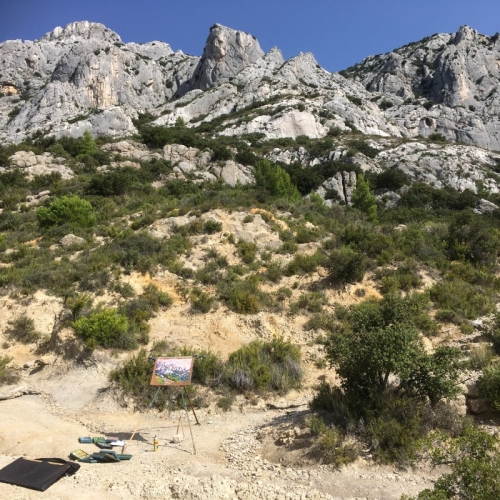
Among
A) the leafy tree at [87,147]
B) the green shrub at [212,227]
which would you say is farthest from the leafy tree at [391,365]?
the leafy tree at [87,147]

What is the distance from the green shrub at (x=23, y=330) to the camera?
11414 mm

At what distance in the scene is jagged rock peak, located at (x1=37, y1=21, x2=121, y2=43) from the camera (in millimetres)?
94125

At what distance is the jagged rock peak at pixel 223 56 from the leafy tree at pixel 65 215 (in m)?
66.8

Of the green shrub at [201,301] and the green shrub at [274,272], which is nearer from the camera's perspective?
the green shrub at [201,301]

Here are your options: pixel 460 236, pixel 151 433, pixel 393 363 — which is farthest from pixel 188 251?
pixel 460 236

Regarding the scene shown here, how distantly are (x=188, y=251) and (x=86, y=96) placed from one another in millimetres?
62344

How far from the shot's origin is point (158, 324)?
37.9 ft

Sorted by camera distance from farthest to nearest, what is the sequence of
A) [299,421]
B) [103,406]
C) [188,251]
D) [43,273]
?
[188,251]
[43,273]
[103,406]
[299,421]

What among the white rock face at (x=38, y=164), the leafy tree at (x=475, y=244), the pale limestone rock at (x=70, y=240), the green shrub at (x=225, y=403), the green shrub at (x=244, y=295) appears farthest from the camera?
the white rock face at (x=38, y=164)

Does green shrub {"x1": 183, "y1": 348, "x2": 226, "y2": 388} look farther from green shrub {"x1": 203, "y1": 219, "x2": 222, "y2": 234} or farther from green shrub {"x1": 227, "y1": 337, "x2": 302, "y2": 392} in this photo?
green shrub {"x1": 203, "y1": 219, "x2": 222, "y2": 234}

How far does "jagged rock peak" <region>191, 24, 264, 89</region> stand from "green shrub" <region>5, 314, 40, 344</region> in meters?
75.8

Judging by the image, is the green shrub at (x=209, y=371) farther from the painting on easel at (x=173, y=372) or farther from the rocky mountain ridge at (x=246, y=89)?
the rocky mountain ridge at (x=246, y=89)

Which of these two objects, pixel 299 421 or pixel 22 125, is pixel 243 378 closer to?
pixel 299 421

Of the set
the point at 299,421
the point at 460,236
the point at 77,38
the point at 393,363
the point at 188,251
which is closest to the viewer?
the point at 393,363
